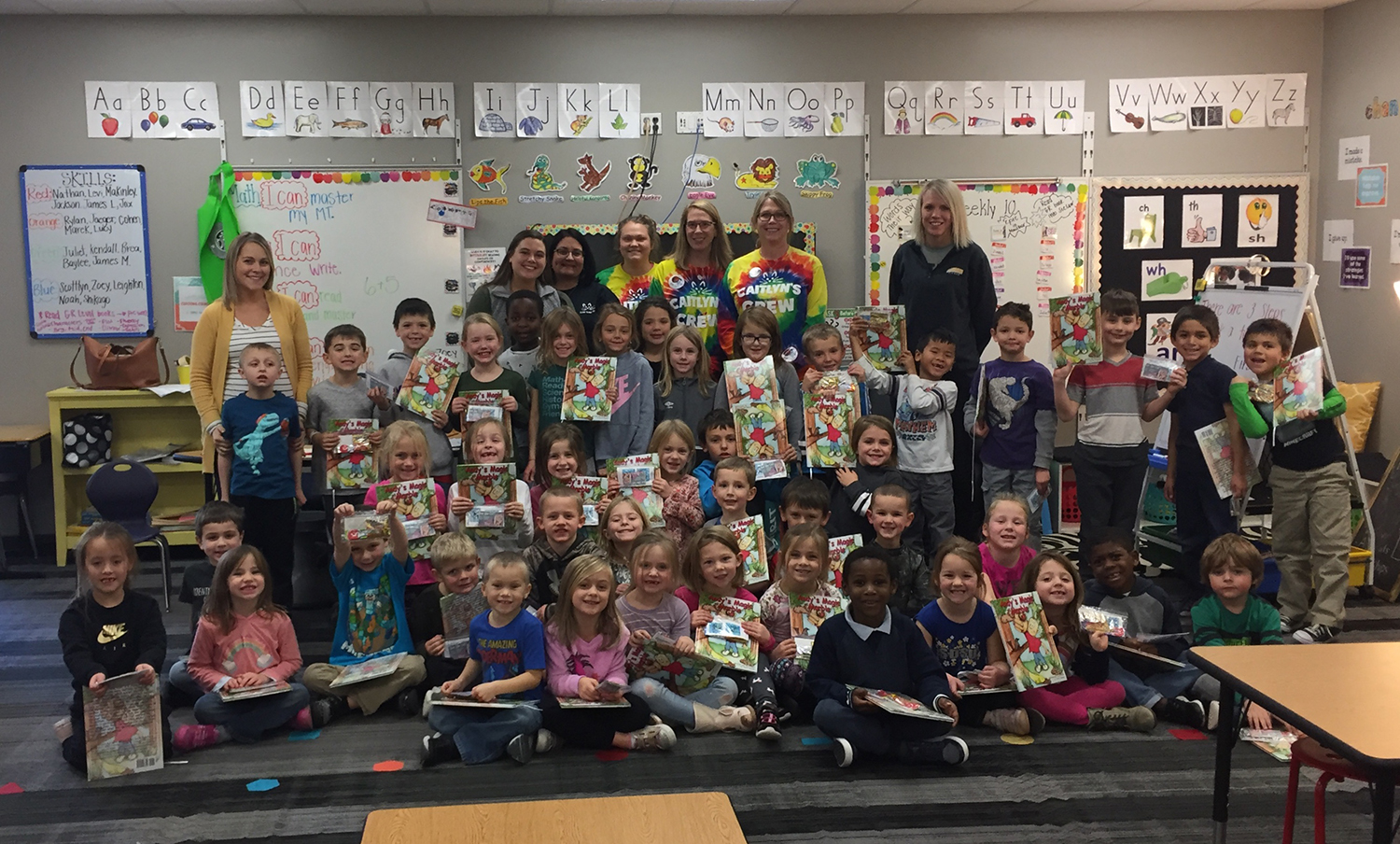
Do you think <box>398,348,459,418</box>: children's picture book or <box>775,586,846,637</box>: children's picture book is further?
<box>398,348,459,418</box>: children's picture book

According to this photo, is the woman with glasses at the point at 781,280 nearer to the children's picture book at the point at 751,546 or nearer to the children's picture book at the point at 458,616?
the children's picture book at the point at 751,546

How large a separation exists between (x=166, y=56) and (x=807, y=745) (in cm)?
515

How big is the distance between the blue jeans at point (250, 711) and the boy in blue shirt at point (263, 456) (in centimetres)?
83

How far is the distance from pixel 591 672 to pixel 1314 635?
295cm

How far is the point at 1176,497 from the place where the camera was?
4859mm

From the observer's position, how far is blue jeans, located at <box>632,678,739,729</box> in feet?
12.1

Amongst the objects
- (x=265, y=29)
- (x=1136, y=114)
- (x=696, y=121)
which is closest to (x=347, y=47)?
(x=265, y=29)

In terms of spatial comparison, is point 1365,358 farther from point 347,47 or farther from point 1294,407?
point 347,47

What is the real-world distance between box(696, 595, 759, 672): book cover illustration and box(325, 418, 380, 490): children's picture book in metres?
1.46

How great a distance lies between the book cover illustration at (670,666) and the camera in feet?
12.0

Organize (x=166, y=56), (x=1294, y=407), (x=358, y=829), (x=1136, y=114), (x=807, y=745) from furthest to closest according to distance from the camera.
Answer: (x=1136, y=114) → (x=166, y=56) → (x=1294, y=407) → (x=807, y=745) → (x=358, y=829)

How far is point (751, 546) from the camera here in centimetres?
418

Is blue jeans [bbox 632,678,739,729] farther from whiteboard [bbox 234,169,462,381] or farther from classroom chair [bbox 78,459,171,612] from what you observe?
whiteboard [bbox 234,169,462,381]

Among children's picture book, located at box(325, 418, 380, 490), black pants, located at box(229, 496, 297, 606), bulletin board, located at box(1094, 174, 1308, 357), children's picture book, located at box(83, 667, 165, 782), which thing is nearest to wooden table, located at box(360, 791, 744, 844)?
children's picture book, located at box(83, 667, 165, 782)
